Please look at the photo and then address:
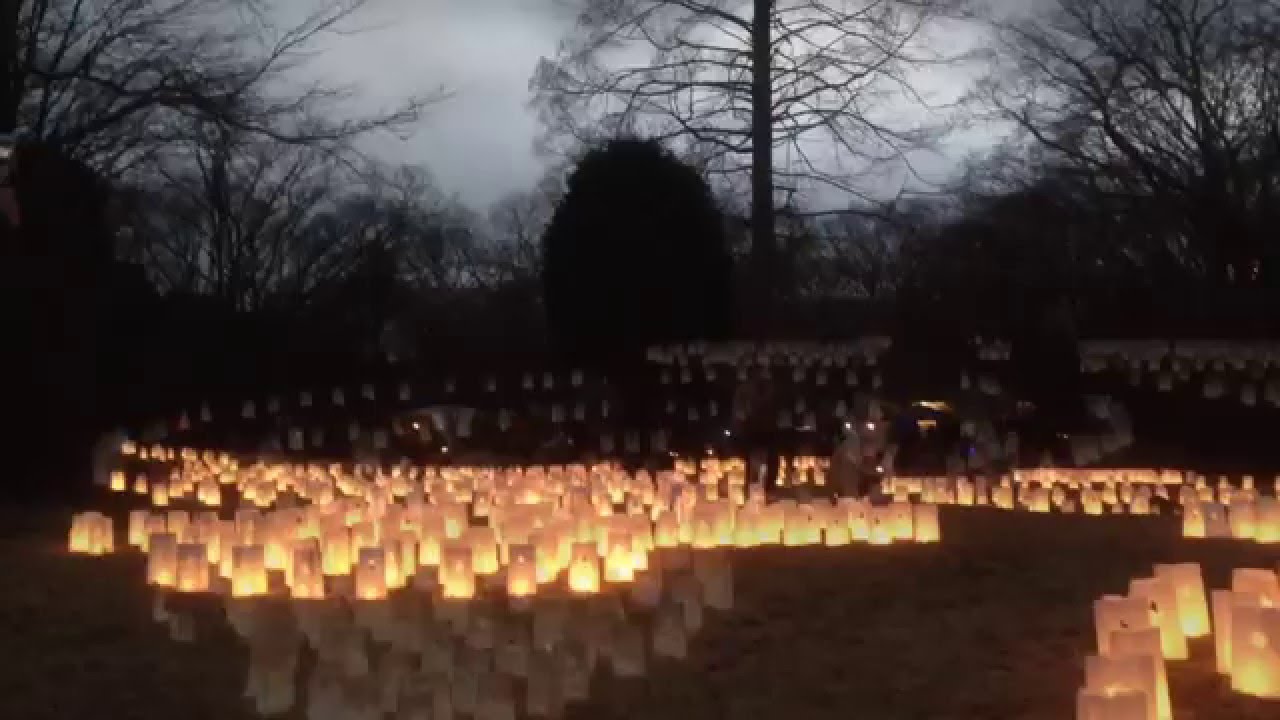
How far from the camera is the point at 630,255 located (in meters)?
16.2

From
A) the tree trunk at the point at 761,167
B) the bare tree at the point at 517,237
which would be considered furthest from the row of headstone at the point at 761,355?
the bare tree at the point at 517,237

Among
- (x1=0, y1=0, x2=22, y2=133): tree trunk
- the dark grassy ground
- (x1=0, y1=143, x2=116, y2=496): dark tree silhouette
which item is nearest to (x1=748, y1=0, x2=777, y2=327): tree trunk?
(x1=0, y1=143, x2=116, y2=496): dark tree silhouette

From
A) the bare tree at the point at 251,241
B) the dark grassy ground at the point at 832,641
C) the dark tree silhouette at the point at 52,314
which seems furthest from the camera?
the bare tree at the point at 251,241

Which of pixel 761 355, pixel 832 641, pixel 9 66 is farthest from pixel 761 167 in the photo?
pixel 832 641

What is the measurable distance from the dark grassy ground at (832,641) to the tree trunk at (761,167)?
8994 mm

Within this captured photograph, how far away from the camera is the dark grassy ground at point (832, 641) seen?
5.05 metres

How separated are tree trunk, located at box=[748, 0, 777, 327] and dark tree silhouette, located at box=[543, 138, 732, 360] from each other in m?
0.97

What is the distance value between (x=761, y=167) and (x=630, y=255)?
2554 millimetres

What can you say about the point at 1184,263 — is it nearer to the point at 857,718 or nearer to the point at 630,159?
the point at 630,159

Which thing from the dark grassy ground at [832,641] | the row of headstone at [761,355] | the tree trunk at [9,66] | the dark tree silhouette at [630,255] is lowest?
the dark grassy ground at [832,641]

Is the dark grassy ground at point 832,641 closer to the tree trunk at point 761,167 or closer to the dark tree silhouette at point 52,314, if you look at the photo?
the dark tree silhouette at point 52,314

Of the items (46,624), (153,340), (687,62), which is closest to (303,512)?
(46,624)

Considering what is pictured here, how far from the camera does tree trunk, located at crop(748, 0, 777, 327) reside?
17.5 m

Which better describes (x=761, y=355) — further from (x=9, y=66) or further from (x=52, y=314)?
(x=9, y=66)
